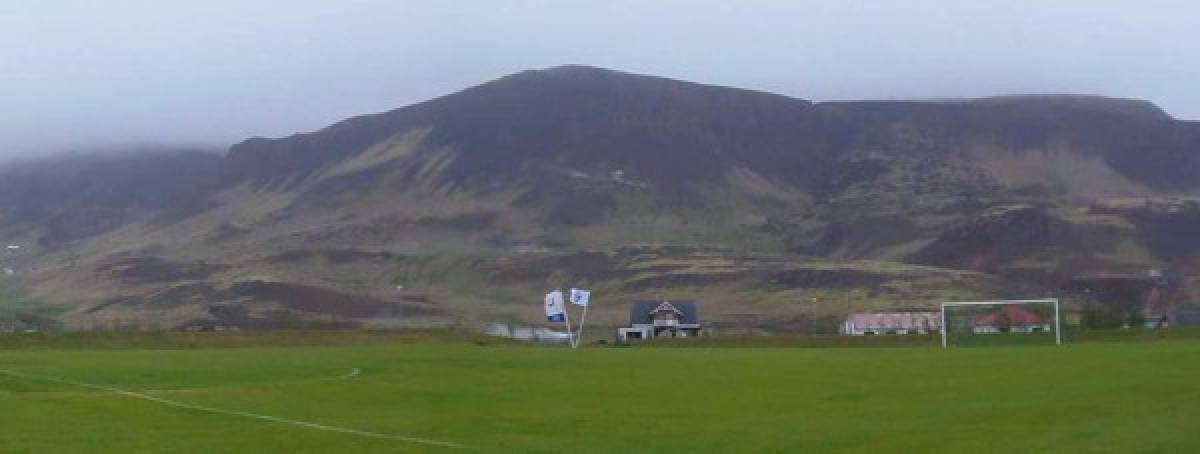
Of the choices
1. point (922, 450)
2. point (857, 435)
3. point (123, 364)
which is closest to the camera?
point (922, 450)

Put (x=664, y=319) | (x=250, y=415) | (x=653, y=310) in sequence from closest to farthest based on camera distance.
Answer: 1. (x=250, y=415)
2. (x=664, y=319)
3. (x=653, y=310)

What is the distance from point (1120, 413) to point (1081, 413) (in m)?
0.71

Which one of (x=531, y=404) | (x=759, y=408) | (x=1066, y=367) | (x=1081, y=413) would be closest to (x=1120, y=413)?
(x=1081, y=413)

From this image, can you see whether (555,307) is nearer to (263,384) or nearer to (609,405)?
(263,384)

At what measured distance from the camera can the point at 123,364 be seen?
172 ft

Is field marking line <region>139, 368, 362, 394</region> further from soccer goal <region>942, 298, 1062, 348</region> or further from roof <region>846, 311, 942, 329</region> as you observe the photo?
roof <region>846, 311, 942, 329</region>

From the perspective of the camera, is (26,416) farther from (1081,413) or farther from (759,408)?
(1081,413)

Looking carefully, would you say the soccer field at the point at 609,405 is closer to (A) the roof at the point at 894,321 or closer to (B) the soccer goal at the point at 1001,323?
(B) the soccer goal at the point at 1001,323

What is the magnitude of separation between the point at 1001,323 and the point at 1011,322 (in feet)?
2.32

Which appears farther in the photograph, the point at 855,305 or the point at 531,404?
the point at 855,305

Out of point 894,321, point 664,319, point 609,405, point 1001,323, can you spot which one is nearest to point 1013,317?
point 1001,323

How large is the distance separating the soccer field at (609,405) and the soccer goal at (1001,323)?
2840 centimetres

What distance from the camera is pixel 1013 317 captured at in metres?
89.2

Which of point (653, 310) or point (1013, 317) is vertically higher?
point (653, 310)
